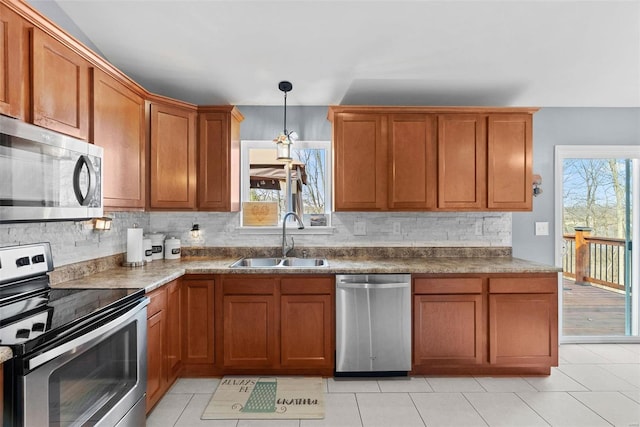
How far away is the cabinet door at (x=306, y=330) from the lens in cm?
271

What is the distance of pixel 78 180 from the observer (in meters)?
1.75

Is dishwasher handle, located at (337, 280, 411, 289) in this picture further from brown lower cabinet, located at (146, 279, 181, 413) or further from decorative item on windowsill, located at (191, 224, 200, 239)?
decorative item on windowsill, located at (191, 224, 200, 239)

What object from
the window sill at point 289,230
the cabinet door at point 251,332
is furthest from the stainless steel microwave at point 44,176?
the window sill at point 289,230

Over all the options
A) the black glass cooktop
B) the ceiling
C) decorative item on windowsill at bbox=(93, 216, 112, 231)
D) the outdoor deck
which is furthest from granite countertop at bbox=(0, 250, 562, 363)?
the ceiling

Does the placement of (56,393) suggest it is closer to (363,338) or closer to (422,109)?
(363,338)

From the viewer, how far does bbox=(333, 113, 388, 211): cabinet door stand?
Result: 3.06m

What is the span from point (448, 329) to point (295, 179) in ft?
6.40

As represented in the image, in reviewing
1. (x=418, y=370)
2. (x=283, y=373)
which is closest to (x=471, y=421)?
(x=418, y=370)

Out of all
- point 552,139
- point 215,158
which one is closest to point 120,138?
point 215,158

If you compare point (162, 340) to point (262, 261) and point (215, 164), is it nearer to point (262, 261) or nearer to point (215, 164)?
point (262, 261)

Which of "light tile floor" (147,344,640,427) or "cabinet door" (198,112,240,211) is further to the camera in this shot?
"cabinet door" (198,112,240,211)

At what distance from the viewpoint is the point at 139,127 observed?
8.66ft

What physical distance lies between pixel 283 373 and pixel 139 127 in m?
2.22

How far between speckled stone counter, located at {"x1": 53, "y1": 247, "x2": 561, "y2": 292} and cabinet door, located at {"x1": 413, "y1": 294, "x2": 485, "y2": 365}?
0.76 feet
